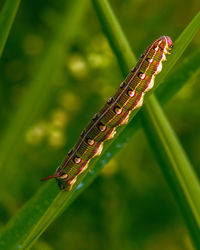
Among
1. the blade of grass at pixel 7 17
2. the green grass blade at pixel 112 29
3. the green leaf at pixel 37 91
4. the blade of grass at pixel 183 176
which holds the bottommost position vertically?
the blade of grass at pixel 183 176

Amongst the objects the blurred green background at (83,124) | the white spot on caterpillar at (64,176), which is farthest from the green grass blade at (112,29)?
the blurred green background at (83,124)

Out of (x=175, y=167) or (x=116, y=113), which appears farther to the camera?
(x=116, y=113)

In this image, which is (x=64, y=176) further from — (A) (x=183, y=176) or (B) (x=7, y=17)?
(B) (x=7, y=17)

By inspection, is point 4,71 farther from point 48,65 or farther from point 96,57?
point 96,57

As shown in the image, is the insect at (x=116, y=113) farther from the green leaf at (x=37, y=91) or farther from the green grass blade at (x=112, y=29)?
the green leaf at (x=37, y=91)

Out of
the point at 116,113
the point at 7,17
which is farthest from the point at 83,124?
the point at 7,17

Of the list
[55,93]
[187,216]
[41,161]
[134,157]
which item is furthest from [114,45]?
[55,93]
